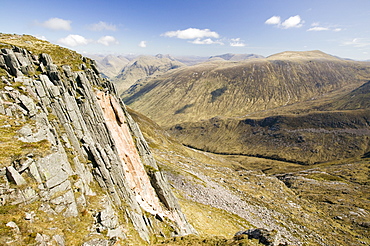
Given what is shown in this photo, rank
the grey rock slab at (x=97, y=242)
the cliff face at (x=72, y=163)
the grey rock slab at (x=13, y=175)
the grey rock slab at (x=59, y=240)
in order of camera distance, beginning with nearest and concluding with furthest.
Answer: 1. the grey rock slab at (x=59, y=240)
2. the grey rock slab at (x=13, y=175)
3. the cliff face at (x=72, y=163)
4. the grey rock slab at (x=97, y=242)

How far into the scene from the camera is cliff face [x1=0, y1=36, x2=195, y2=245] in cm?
1755

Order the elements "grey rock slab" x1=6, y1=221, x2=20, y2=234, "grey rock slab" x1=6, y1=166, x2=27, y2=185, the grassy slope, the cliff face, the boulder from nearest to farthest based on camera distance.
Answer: "grey rock slab" x1=6, y1=221, x2=20, y2=234
"grey rock slab" x1=6, y1=166, x2=27, y2=185
the cliff face
the boulder
the grassy slope

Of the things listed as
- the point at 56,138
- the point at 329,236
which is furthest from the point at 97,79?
the point at 329,236

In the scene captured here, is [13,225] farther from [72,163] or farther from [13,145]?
[72,163]

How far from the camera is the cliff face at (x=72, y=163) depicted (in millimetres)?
17547

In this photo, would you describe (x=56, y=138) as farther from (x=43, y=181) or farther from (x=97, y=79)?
(x=97, y=79)

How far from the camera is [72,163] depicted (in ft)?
78.6

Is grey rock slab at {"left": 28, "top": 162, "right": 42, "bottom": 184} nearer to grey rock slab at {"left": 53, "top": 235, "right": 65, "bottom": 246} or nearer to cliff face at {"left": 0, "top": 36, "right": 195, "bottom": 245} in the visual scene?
cliff face at {"left": 0, "top": 36, "right": 195, "bottom": 245}

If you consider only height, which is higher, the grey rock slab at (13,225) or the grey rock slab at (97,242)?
the grey rock slab at (13,225)

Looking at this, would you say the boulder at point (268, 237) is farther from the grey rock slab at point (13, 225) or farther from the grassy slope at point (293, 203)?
the grey rock slab at point (13, 225)

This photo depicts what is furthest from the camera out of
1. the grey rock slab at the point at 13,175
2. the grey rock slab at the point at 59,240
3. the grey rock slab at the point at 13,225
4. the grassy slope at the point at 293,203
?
the grassy slope at the point at 293,203

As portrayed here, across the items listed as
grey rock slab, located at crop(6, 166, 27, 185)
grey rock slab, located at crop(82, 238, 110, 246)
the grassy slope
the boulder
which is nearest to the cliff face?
grey rock slab, located at crop(6, 166, 27, 185)

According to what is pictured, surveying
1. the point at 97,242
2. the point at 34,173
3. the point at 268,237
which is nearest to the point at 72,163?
the point at 34,173

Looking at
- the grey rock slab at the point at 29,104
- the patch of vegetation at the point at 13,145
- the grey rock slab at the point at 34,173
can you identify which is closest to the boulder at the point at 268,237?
the grey rock slab at the point at 34,173
